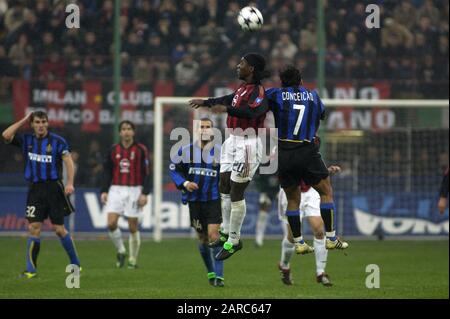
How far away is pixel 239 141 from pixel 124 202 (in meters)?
6.36

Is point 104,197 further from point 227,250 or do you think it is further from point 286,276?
point 227,250

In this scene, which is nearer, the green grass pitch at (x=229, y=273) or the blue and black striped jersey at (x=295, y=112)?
the blue and black striped jersey at (x=295, y=112)

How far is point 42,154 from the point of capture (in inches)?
619

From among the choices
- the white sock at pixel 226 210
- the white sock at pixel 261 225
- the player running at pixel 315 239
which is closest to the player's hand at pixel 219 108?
the white sock at pixel 226 210

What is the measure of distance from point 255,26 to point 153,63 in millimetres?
12434

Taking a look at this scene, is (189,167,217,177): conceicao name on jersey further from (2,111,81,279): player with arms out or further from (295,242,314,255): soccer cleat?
(295,242,314,255): soccer cleat

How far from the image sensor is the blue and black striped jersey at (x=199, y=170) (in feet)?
49.5

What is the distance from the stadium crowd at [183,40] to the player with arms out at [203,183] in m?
9.34

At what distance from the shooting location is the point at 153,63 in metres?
24.4

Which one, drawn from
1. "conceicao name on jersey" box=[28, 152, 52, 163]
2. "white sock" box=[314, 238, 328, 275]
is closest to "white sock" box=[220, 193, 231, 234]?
"white sock" box=[314, 238, 328, 275]

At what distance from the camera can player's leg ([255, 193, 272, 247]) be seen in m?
22.7

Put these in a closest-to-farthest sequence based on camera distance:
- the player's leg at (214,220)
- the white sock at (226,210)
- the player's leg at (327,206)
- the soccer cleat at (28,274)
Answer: the player's leg at (327,206), the white sock at (226,210), the player's leg at (214,220), the soccer cleat at (28,274)

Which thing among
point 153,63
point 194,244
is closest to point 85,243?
point 194,244

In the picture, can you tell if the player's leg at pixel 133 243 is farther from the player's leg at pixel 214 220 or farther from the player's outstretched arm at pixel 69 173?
the player's leg at pixel 214 220
